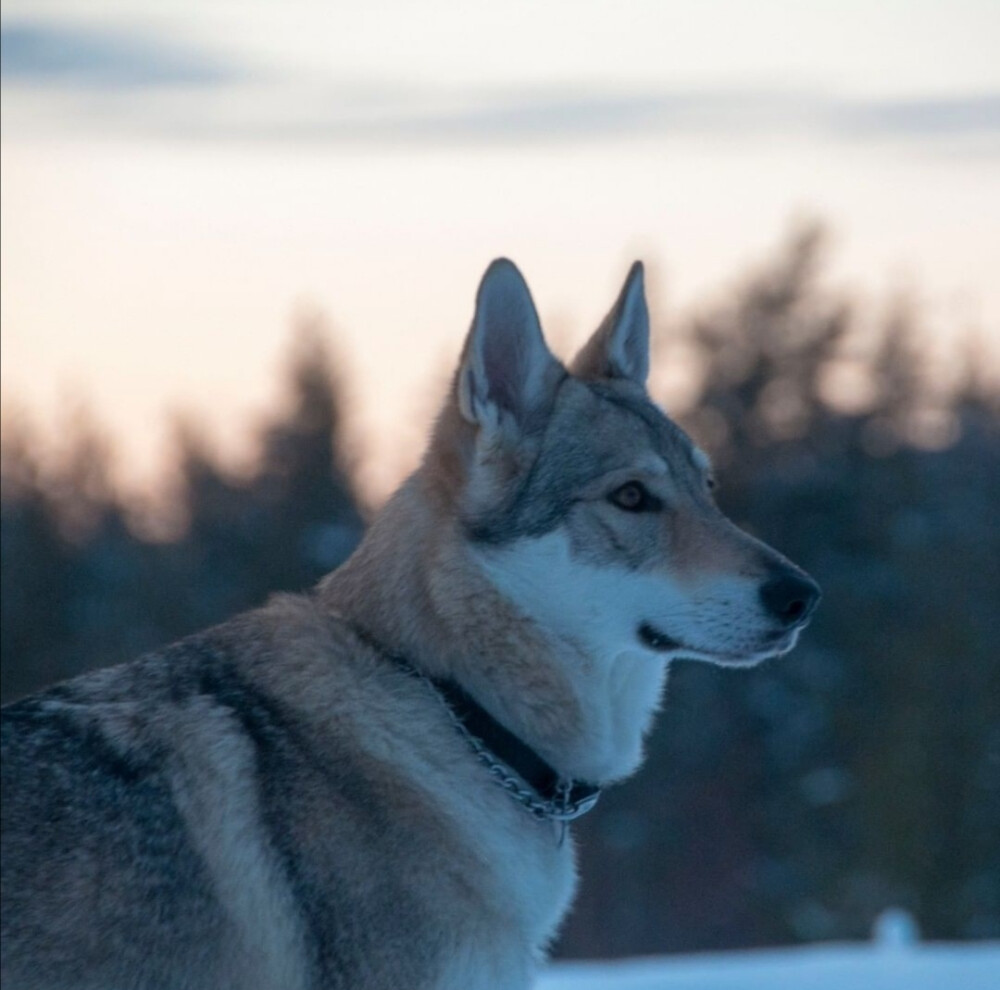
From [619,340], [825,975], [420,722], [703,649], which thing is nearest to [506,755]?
[420,722]

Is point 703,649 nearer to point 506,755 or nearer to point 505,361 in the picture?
point 506,755

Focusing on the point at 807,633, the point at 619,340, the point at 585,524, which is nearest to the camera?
the point at 585,524

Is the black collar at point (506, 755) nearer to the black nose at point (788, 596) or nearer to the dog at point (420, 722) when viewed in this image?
the dog at point (420, 722)

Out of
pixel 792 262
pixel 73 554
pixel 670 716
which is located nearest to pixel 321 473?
pixel 73 554

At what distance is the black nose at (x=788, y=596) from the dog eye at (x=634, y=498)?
0.38m

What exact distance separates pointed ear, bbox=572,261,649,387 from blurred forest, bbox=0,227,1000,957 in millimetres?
19963

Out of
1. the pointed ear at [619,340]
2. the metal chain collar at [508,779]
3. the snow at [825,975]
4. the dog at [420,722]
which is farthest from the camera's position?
the snow at [825,975]

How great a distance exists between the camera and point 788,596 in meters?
4.43

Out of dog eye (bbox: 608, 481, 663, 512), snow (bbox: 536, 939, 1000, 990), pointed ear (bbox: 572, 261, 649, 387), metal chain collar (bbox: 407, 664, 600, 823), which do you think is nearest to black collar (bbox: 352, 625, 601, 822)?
metal chain collar (bbox: 407, 664, 600, 823)

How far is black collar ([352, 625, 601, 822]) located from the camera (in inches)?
164

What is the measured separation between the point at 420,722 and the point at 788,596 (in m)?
1.09

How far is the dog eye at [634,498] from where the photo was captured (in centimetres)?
446

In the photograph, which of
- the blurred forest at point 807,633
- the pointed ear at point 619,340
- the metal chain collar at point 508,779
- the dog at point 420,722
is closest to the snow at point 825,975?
the metal chain collar at point 508,779

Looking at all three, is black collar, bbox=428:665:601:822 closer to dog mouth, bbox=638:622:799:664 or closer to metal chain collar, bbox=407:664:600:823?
metal chain collar, bbox=407:664:600:823
